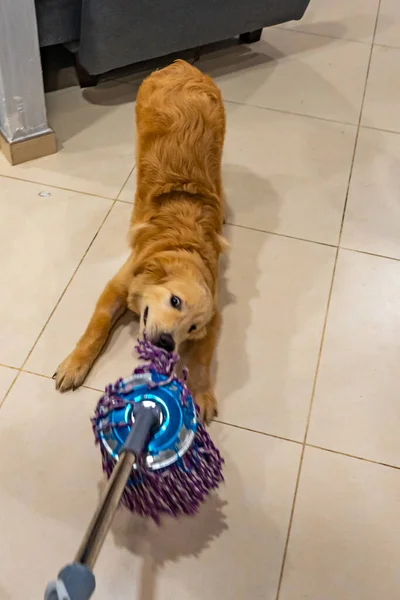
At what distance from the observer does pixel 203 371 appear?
5.34 feet

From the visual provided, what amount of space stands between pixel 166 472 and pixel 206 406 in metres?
0.39

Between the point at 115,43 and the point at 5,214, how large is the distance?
830mm

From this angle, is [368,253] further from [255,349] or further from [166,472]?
[166,472]

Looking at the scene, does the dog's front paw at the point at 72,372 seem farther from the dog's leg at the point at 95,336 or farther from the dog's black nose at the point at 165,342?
the dog's black nose at the point at 165,342

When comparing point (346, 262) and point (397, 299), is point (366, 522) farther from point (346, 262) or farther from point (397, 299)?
point (346, 262)

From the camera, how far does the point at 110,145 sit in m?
2.34

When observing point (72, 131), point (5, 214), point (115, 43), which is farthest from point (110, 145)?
point (5, 214)

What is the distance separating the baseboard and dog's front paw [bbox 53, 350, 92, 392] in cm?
97

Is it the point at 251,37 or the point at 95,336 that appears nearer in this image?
the point at 95,336

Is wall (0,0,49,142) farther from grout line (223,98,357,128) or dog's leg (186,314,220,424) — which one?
dog's leg (186,314,220,424)

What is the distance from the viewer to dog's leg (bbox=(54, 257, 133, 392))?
1.59 m

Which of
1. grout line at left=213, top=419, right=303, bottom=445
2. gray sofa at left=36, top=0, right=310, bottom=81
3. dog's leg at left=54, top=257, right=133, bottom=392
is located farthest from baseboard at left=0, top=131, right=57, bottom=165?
grout line at left=213, top=419, right=303, bottom=445

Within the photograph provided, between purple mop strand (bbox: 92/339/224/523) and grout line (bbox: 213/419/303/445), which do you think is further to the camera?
grout line (bbox: 213/419/303/445)

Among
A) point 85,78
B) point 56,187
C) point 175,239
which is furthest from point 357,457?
point 85,78
